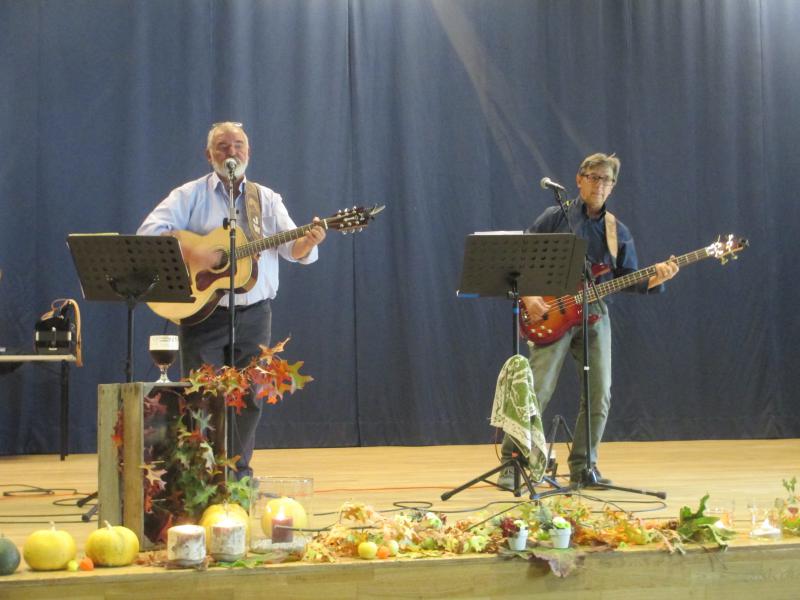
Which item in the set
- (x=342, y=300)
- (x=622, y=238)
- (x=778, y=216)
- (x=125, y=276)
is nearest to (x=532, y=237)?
(x=622, y=238)

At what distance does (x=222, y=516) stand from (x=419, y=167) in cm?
482

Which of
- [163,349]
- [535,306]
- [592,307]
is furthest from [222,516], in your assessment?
[592,307]

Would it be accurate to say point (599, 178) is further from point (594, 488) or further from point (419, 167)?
point (419, 167)

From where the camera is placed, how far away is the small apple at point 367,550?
2711mm

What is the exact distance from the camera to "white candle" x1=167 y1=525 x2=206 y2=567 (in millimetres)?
2617

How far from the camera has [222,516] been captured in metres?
2.85

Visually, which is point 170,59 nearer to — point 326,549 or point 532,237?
point 532,237

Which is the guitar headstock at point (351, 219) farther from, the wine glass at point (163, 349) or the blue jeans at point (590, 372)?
the blue jeans at point (590, 372)

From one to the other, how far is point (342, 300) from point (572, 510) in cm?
427

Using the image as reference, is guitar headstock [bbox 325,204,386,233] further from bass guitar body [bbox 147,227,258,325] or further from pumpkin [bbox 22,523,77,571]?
pumpkin [bbox 22,523,77,571]

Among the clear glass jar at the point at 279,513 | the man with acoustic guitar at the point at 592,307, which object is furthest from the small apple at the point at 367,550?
the man with acoustic guitar at the point at 592,307

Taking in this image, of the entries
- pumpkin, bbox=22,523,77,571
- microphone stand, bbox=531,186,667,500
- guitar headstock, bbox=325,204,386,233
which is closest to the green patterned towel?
microphone stand, bbox=531,186,667,500

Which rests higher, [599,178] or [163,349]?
[599,178]

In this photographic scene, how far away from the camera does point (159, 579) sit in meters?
2.57
